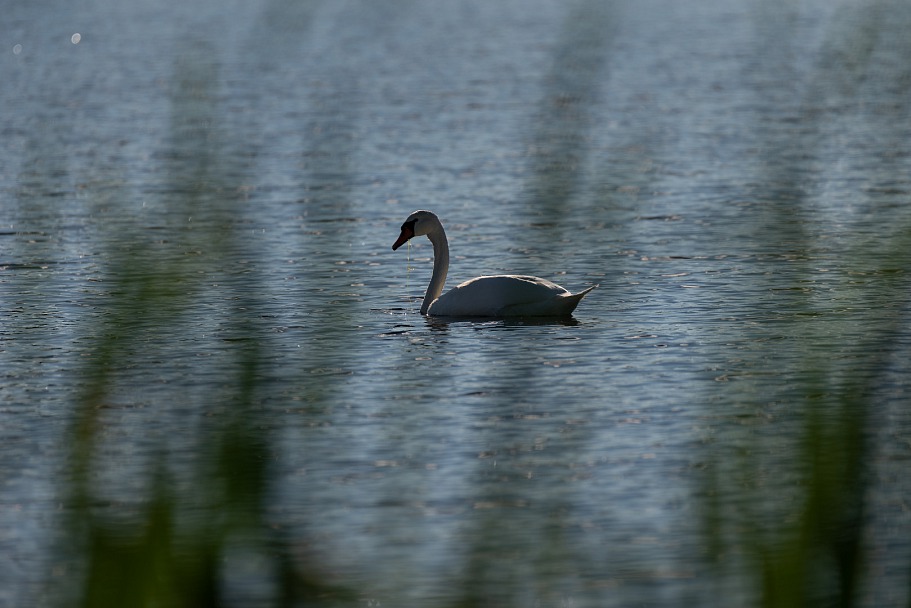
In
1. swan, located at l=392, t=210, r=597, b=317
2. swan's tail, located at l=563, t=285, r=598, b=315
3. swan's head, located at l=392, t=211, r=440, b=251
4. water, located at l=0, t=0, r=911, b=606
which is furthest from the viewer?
swan's head, located at l=392, t=211, r=440, b=251

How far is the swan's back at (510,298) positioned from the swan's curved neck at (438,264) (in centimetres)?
89

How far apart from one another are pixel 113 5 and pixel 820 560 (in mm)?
59973

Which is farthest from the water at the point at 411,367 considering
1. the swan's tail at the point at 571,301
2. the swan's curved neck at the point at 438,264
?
the swan's curved neck at the point at 438,264

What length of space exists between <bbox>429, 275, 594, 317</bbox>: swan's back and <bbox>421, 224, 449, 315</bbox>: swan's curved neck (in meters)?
0.89

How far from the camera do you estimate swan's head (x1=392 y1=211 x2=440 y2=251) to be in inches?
591

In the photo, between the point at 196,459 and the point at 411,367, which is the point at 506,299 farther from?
the point at 196,459

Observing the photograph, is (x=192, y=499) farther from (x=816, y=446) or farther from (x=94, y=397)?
(x=816, y=446)

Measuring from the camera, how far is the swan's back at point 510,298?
43.4 ft

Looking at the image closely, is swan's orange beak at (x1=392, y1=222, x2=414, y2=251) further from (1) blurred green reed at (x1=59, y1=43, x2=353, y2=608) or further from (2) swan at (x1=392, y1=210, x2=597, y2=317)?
(1) blurred green reed at (x1=59, y1=43, x2=353, y2=608)

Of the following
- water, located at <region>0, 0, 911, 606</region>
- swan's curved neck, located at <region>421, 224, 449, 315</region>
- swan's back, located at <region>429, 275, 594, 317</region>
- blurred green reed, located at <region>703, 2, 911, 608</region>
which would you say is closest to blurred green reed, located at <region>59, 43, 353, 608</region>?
water, located at <region>0, 0, 911, 606</region>

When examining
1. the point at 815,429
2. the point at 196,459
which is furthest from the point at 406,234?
the point at 815,429

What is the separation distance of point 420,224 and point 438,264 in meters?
0.52

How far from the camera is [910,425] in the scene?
5.20 m

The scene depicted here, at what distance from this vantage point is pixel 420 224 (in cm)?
1511
